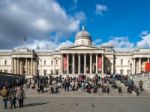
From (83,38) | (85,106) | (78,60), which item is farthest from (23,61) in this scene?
(85,106)

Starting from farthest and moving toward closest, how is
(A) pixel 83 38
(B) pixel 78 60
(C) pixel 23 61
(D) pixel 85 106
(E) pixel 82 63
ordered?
(A) pixel 83 38
(C) pixel 23 61
(E) pixel 82 63
(B) pixel 78 60
(D) pixel 85 106

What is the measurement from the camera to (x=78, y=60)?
97.2m

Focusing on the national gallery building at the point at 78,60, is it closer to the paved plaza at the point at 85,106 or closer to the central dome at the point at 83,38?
the central dome at the point at 83,38

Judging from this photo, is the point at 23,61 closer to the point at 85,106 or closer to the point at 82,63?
the point at 82,63

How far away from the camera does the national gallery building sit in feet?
316

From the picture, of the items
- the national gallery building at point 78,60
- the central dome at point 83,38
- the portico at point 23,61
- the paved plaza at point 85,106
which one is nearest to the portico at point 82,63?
the national gallery building at point 78,60

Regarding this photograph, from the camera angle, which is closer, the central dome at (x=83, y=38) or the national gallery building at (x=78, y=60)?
the national gallery building at (x=78, y=60)

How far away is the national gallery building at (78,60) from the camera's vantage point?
96.2 m

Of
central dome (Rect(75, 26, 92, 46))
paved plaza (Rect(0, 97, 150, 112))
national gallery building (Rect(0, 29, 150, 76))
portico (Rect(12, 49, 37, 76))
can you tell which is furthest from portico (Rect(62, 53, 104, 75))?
paved plaza (Rect(0, 97, 150, 112))

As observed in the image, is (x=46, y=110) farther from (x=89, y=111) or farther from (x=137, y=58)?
(x=137, y=58)

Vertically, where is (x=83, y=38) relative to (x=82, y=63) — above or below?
above

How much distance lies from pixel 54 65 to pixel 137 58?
26.0 meters

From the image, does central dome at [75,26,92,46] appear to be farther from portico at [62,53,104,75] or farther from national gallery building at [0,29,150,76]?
portico at [62,53,104,75]

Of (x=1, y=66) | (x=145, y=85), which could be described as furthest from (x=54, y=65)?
(x=145, y=85)
